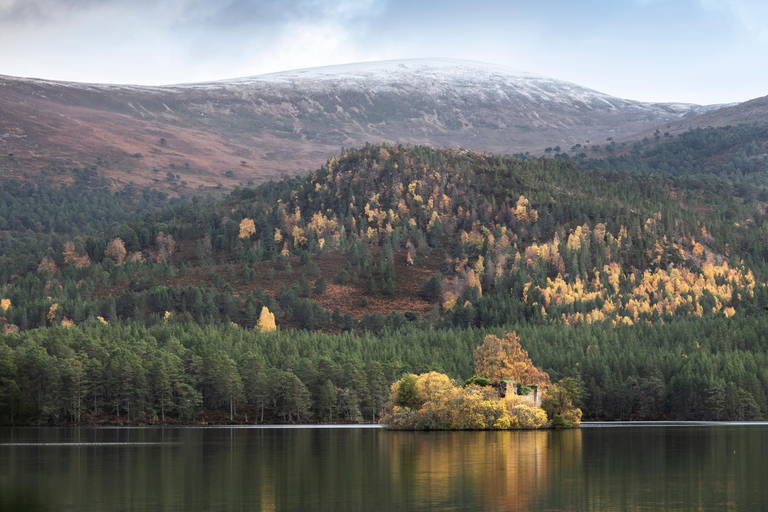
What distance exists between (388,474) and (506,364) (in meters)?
103

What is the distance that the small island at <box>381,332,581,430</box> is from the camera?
142250mm

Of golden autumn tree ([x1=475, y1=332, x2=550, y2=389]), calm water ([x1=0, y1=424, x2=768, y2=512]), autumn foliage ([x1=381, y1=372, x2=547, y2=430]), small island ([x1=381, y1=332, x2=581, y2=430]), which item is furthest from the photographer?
golden autumn tree ([x1=475, y1=332, x2=550, y2=389])

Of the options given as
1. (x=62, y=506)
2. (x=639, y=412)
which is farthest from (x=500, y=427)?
(x=62, y=506)

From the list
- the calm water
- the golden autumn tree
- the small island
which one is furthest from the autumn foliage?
the golden autumn tree

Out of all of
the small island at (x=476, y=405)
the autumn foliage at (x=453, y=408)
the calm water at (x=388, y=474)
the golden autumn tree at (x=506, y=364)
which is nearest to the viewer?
the calm water at (x=388, y=474)

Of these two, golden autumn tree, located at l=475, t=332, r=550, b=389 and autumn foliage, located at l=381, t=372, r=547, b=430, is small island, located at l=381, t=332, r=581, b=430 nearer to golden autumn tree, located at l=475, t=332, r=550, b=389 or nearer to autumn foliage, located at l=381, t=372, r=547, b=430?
autumn foliage, located at l=381, t=372, r=547, b=430

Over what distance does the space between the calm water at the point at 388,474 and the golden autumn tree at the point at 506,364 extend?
52815mm

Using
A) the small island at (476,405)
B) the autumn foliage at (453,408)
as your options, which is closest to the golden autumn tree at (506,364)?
the small island at (476,405)

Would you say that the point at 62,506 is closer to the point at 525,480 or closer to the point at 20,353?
the point at 525,480

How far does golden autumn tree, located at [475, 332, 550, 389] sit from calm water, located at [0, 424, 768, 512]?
52.8m

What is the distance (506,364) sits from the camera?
176 metres

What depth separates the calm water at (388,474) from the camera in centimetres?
5953

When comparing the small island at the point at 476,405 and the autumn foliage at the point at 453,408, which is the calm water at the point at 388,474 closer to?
the autumn foliage at the point at 453,408

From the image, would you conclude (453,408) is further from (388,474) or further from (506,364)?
(388,474)
